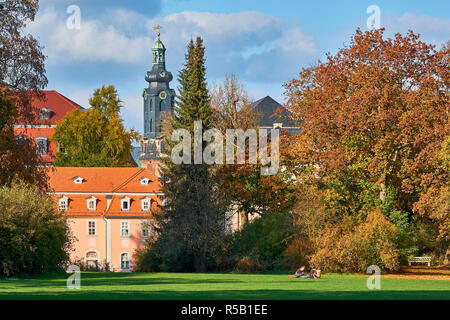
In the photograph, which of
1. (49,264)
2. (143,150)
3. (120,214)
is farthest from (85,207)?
(143,150)

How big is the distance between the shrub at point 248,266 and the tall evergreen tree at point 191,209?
2841 mm

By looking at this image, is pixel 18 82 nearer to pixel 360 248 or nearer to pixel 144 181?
pixel 360 248

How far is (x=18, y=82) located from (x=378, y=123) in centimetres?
2137

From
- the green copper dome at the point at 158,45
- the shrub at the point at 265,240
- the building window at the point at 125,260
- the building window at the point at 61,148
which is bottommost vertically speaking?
the building window at the point at 125,260

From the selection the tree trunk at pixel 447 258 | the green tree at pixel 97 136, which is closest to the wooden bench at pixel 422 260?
the tree trunk at pixel 447 258

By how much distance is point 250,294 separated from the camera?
24328mm

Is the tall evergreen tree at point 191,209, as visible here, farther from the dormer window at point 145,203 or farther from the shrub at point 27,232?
the dormer window at point 145,203

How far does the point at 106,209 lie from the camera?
82.8m

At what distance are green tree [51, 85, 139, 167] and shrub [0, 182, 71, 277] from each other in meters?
53.1

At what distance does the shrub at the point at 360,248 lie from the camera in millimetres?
46500

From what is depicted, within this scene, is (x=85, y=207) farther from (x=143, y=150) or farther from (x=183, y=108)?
(x=143, y=150)

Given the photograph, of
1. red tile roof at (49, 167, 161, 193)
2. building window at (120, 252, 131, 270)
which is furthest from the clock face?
building window at (120, 252, 131, 270)
